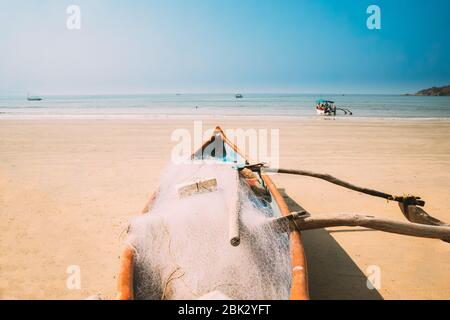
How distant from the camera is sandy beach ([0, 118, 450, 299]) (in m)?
3.31

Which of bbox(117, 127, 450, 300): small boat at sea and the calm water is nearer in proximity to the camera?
bbox(117, 127, 450, 300): small boat at sea

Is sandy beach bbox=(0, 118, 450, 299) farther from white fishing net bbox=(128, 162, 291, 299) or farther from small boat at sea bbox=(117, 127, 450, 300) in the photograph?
white fishing net bbox=(128, 162, 291, 299)

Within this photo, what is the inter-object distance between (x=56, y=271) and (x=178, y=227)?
194 centimetres

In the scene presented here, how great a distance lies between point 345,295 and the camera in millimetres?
3098

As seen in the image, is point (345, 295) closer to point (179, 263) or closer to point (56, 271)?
point (179, 263)

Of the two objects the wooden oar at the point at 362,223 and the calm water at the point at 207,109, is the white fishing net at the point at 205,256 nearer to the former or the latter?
the wooden oar at the point at 362,223

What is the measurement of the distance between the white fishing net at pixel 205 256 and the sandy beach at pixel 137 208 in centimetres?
102

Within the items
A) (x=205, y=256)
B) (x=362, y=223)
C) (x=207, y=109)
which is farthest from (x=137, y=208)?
(x=207, y=109)

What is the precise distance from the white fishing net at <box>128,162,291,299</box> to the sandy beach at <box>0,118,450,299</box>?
40.1 inches

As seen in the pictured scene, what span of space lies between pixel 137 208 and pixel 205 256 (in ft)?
10.6

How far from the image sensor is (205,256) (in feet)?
7.67

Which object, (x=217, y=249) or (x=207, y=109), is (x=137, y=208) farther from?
(x=207, y=109)

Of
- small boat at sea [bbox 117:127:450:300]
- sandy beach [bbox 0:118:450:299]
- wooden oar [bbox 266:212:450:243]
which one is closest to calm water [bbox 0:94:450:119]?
sandy beach [bbox 0:118:450:299]
